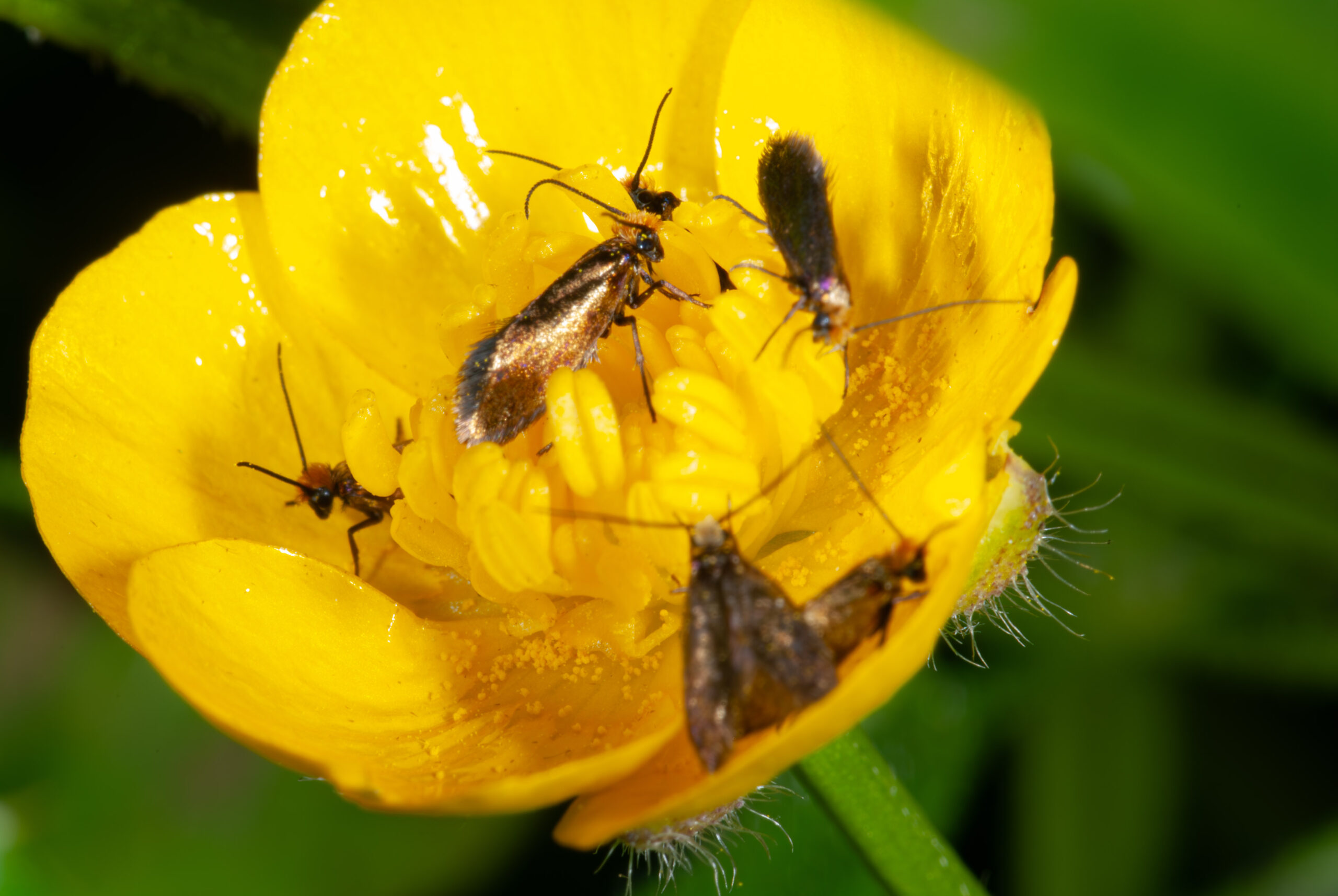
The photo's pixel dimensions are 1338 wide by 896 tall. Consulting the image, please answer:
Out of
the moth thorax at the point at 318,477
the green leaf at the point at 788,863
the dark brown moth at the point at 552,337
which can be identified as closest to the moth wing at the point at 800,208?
the dark brown moth at the point at 552,337

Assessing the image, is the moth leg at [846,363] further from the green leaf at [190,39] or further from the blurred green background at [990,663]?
the green leaf at [190,39]

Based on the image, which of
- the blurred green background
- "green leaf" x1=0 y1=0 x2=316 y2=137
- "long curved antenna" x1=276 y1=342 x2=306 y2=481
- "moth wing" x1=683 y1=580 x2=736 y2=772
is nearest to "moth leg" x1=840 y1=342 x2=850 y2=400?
"moth wing" x1=683 y1=580 x2=736 y2=772

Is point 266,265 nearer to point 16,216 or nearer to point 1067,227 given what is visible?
point 16,216

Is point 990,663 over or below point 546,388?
below

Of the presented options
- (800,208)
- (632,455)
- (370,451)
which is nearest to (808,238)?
(800,208)

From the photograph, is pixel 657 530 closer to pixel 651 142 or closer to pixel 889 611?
pixel 889 611
